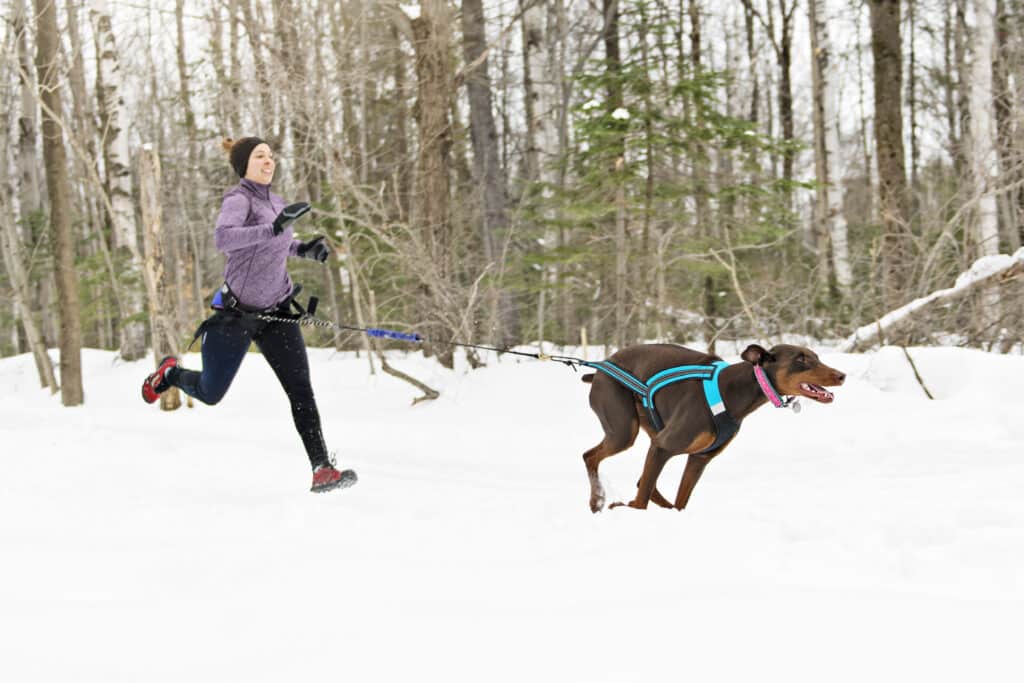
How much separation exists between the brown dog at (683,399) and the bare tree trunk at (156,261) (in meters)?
6.77

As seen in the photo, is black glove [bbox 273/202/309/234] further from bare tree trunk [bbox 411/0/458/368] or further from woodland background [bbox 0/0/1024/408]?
bare tree trunk [bbox 411/0/458/368]

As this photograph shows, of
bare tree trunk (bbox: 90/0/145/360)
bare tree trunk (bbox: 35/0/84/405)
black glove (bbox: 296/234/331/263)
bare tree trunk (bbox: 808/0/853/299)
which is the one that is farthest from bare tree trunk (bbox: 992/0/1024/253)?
bare tree trunk (bbox: 90/0/145/360)

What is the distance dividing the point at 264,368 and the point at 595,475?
9296 millimetres

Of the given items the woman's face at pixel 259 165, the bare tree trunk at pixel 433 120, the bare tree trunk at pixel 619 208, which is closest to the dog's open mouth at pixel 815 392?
the woman's face at pixel 259 165

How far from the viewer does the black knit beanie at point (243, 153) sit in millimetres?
4352

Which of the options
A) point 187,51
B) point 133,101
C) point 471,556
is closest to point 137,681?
point 471,556

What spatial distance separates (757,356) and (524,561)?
144cm

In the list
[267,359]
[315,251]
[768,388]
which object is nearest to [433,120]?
[315,251]

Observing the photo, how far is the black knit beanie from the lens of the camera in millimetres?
4352

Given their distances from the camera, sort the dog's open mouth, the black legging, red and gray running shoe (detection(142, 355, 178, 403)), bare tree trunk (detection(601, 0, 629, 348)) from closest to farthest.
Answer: the dog's open mouth → the black legging → red and gray running shoe (detection(142, 355, 178, 403)) → bare tree trunk (detection(601, 0, 629, 348))

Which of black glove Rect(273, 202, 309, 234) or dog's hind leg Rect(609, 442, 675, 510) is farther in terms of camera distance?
black glove Rect(273, 202, 309, 234)

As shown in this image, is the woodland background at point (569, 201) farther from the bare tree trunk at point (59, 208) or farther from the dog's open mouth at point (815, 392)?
the dog's open mouth at point (815, 392)

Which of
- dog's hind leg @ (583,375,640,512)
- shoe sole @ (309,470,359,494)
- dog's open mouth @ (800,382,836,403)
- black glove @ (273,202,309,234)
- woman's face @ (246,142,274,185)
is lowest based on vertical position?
shoe sole @ (309,470,359,494)

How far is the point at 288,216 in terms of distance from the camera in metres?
4.02
